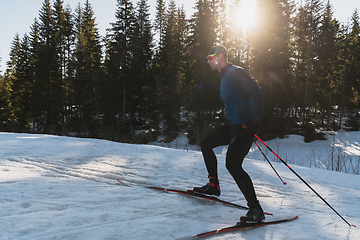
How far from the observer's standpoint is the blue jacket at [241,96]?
8.50 ft

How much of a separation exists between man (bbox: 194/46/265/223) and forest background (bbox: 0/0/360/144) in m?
17.4

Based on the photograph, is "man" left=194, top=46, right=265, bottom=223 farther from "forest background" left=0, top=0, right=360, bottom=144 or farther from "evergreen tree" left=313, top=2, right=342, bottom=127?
"evergreen tree" left=313, top=2, right=342, bottom=127

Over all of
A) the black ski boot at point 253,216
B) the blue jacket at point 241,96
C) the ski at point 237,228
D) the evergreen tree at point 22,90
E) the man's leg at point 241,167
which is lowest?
the ski at point 237,228

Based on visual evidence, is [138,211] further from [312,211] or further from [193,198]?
[312,211]

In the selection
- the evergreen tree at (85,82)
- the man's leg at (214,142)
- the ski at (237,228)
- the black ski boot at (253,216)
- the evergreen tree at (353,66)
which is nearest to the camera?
the ski at (237,228)

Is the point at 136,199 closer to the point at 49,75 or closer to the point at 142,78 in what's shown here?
the point at 142,78

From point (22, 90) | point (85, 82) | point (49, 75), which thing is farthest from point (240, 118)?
point (22, 90)

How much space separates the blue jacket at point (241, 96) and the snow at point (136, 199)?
4.09ft

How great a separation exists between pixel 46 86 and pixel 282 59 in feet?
85.9

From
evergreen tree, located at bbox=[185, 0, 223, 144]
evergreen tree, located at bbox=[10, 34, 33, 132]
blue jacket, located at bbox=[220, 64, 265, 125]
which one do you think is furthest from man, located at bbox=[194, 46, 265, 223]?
evergreen tree, located at bbox=[10, 34, 33, 132]

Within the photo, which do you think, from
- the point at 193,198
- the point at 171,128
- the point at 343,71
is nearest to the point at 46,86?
the point at 171,128

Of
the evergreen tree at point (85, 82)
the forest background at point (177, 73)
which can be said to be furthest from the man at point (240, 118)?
the evergreen tree at point (85, 82)

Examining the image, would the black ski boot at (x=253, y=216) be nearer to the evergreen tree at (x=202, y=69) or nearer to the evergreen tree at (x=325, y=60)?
the evergreen tree at (x=202, y=69)

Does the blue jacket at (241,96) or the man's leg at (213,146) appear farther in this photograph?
the man's leg at (213,146)
